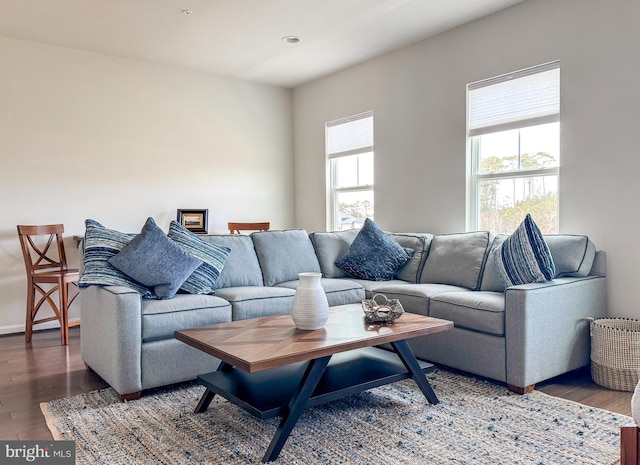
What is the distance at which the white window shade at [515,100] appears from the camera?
143 inches

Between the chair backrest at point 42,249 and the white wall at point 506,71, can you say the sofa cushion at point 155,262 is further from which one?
the white wall at point 506,71

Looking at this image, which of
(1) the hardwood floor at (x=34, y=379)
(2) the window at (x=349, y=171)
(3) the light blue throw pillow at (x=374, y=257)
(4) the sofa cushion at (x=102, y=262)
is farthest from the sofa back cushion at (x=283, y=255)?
(1) the hardwood floor at (x=34, y=379)

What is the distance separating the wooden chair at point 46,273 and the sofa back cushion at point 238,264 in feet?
4.60

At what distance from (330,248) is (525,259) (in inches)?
68.1

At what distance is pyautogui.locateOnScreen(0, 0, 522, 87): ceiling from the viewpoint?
3820 mm

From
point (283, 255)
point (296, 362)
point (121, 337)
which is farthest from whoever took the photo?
point (283, 255)

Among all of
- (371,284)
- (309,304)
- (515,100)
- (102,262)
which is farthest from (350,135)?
(309,304)


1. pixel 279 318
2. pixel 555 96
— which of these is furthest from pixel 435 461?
pixel 555 96

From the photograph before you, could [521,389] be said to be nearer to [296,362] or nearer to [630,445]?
[630,445]

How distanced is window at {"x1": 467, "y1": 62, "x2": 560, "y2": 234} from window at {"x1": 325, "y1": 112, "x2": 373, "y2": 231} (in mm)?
1317

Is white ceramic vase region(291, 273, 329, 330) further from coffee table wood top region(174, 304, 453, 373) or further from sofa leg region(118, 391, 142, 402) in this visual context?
sofa leg region(118, 391, 142, 402)

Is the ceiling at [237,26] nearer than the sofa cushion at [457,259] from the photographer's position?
No

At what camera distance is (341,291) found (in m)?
3.68

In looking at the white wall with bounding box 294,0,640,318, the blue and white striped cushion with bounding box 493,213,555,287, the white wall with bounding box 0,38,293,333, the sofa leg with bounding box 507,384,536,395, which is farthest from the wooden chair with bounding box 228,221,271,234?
the sofa leg with bounding box 507,384,536,395
